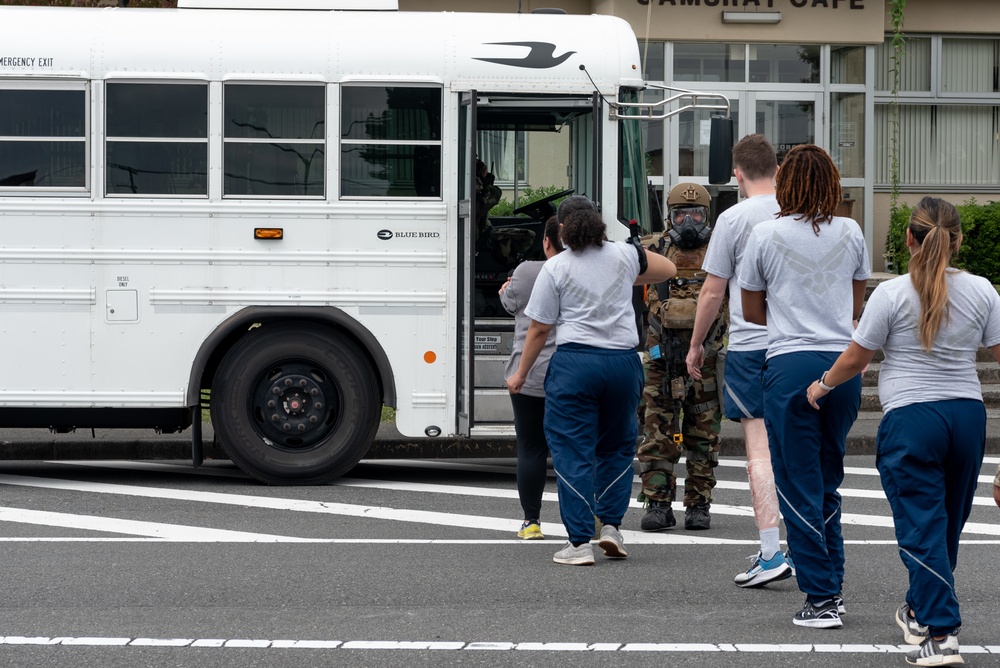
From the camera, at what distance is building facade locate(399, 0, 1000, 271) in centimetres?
1789

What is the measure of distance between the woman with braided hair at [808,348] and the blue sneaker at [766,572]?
23.9 inches

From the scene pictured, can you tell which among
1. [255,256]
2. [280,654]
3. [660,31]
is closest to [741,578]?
[280,654]

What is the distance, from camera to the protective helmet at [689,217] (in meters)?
7.60

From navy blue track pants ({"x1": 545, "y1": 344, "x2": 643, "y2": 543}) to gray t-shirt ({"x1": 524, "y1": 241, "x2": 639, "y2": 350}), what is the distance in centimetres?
8

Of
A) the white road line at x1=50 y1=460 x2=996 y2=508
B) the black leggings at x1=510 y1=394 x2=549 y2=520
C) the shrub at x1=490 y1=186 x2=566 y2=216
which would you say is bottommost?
the white road line at x1=50 y1=460 x2=996 y2=508

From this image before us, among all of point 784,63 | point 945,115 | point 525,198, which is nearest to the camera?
point 525,198

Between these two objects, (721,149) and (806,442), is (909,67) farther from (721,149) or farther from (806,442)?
(806,442)

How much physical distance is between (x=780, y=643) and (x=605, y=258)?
2.23 metres

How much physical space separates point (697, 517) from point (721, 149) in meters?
2.46

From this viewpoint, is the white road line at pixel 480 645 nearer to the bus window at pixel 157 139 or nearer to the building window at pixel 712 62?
the bus window at pixel 157 139

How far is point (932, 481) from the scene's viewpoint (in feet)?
16.4

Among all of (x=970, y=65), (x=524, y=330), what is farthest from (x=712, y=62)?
(x=524, y=330)

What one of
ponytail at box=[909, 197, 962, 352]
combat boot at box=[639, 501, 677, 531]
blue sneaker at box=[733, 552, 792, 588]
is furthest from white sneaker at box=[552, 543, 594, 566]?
ponytail at box=[909, 197, 962, 352]

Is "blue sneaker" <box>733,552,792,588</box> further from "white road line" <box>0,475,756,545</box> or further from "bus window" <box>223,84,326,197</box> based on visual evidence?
"bus window" <box>223,84,326,197</box>
